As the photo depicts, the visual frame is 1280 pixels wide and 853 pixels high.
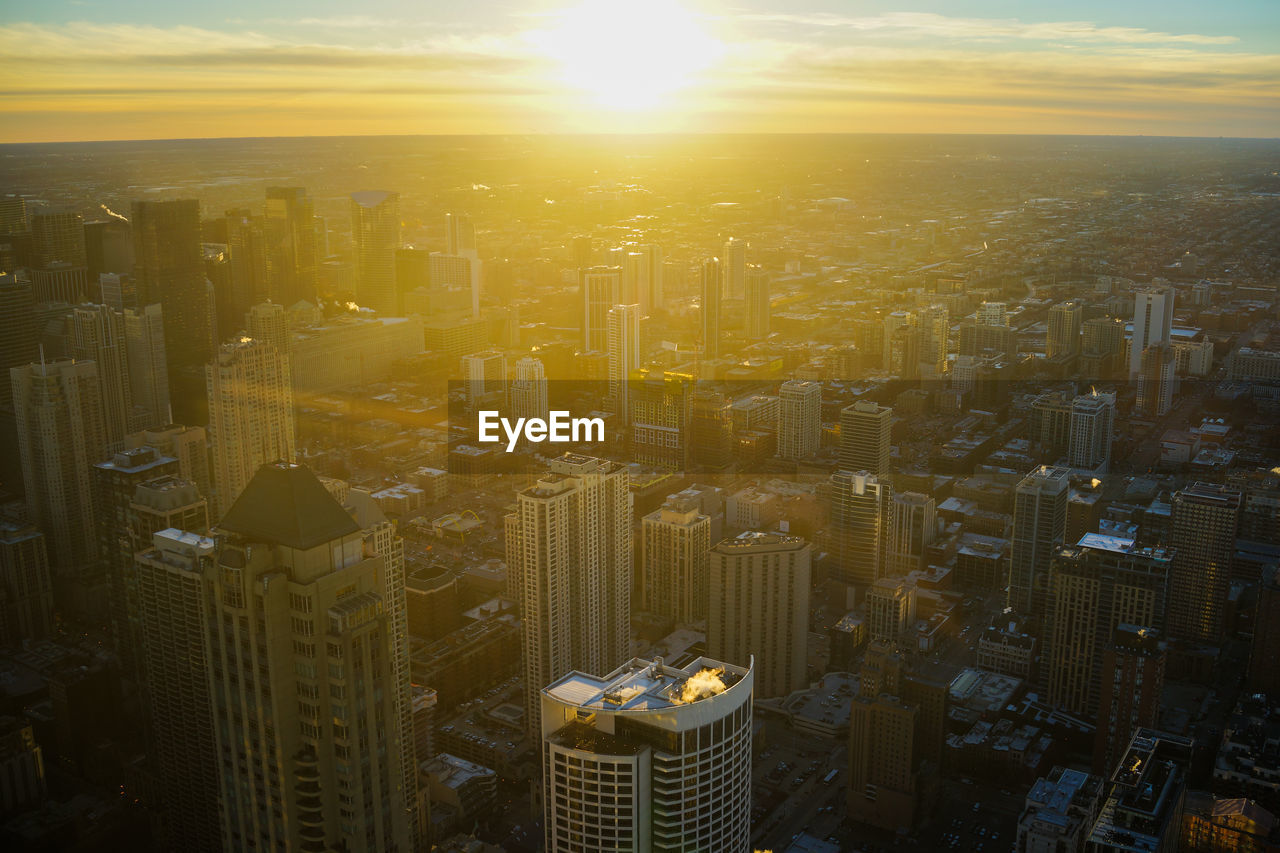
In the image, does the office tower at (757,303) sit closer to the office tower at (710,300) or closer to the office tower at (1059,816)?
the office tower at (710,300)

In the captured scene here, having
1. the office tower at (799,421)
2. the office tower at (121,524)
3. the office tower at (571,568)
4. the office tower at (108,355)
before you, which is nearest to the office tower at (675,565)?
the office tower at (571,568)

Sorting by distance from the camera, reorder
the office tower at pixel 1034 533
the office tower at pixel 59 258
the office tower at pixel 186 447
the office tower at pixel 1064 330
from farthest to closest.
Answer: the office tower at pixel 1064 330, the office tower at pixel 59 258, the office tower at pixel 1034 533, the office tower at pixel 186 447

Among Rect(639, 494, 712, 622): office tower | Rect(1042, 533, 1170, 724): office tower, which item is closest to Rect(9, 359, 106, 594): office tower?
Rect(639, 494, 712, 622): office tower

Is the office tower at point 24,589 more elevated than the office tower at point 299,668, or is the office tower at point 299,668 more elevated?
Answer: the office tower at point 299,668

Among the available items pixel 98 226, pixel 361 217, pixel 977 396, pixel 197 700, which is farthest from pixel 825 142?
pixel 197 700

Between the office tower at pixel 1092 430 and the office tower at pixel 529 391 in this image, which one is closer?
the office tower at pixel 1092 430

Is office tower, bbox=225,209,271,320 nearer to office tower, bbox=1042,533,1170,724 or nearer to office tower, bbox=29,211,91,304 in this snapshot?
office tower, bbox=29,211,91,304

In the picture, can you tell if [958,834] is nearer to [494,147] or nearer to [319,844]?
[319,844]

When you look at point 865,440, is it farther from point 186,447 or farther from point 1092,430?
point 186,447
